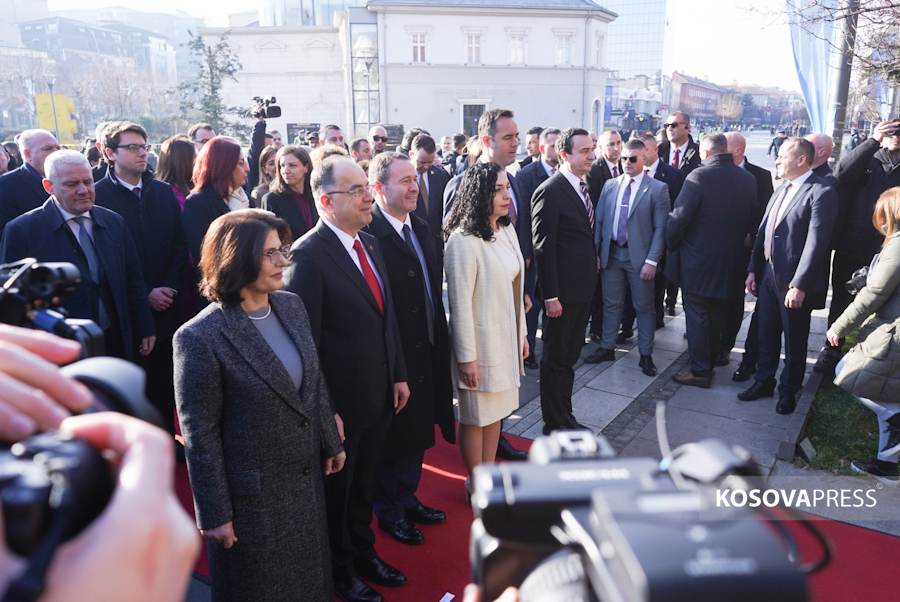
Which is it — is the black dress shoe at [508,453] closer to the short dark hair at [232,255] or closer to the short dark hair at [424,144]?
the short dark hair at [232,255]

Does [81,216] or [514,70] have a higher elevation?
[514,70]

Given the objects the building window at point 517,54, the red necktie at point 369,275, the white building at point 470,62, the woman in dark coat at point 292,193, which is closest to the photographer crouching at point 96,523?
the red necktie at point 369,275

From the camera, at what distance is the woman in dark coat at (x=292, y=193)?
16.3 ft

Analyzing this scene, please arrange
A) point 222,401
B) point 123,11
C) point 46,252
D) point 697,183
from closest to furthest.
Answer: point 222,401, point 46,252, point 697,183, point 123,11

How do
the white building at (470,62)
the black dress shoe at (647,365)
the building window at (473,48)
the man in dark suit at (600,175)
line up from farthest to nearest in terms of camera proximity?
the building window at (473,48)
the white building at (470,62)
the man in dark suit at (600,175)
the black dress shoe at (647,365)

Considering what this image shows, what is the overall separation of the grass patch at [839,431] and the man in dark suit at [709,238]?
0.92m

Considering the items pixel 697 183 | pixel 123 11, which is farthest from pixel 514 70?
pixel 123 11

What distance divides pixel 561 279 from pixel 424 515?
1955 mm

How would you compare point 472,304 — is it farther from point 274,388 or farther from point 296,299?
point 274,388

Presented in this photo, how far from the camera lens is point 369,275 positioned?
2963mm

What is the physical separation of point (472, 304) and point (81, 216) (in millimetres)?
2305

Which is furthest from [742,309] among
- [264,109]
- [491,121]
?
[264,109]

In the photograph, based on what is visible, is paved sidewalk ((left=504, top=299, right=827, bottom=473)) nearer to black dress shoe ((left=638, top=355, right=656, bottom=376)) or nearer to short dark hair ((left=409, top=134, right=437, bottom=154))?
black dress shoe ((left=638, top=355, right=656, bottom=376))

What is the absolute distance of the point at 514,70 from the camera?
42.1 m
